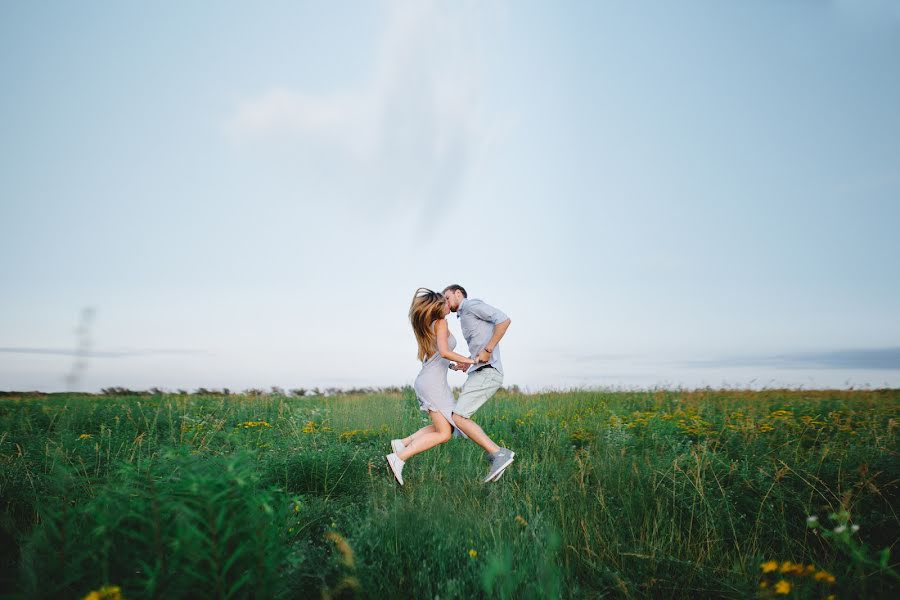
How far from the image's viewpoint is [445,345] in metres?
5.63

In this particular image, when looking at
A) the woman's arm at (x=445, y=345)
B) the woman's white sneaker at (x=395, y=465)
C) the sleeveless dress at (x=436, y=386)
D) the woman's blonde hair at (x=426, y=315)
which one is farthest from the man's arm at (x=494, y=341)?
the woman's white sneaker at (x=395, y=465)

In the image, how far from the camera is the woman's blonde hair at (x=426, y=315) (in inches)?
225

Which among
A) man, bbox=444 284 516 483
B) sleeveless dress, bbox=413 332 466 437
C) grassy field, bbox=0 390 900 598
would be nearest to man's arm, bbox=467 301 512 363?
man, bbox=444 284 516 483

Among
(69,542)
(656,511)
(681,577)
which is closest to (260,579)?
(69,542)

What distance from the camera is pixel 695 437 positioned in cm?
729

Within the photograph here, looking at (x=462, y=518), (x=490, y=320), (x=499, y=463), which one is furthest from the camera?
(x=490, y=320)

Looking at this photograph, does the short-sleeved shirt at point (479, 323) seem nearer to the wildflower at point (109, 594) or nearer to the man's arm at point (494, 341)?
the man's arm at point (494, 341)

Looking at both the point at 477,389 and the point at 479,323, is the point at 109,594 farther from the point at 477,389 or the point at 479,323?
the point at 479,323

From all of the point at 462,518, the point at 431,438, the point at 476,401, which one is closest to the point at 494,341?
the point at 476,401

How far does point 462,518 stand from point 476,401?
6.22 feet

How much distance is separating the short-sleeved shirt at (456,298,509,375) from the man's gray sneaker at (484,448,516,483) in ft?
3.00

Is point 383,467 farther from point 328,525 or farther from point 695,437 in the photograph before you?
point 695,437

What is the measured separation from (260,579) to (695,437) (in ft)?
21.9

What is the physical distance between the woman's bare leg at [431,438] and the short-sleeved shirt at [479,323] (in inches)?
26.3
